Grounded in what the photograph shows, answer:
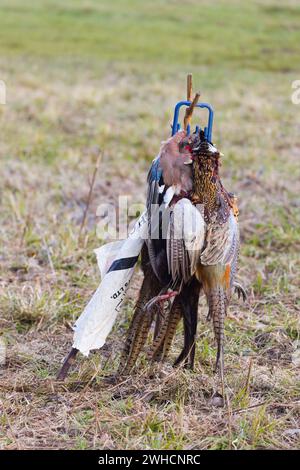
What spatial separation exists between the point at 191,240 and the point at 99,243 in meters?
2.57

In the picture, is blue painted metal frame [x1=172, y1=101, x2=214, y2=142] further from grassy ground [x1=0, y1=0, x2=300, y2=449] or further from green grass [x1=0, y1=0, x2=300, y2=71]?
green grass [x1=0, y1=0, x2=300, y2=71]

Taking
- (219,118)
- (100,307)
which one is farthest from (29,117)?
(100,307)

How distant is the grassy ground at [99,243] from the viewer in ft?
10.6

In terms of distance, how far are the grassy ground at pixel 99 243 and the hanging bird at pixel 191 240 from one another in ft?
1.09

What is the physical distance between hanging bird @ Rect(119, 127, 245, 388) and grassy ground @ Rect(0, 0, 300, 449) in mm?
331

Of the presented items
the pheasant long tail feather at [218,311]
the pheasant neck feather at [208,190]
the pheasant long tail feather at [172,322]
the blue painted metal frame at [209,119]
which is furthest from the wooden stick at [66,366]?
the blue painted metal frame at [209,119]

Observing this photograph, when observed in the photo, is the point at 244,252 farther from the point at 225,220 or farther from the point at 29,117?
the point at 29,117

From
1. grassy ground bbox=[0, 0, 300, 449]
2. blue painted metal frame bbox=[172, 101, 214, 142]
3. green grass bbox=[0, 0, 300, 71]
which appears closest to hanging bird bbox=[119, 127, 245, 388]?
blue painted metal frame bbox=[172, 101, 214, 142]

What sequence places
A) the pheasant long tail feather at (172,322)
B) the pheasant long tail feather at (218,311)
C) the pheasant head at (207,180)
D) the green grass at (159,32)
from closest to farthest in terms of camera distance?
the pheasant head at (207,180) < the pheasant long tail feather at (218,311) < the pheasant long tail feather at (172,322) < the green grass at (159,32)

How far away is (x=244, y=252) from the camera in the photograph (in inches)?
225

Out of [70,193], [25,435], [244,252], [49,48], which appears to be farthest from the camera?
[49,48]

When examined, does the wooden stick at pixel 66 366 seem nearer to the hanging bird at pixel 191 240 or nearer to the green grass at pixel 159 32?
the hanging bird at pixel 191 240

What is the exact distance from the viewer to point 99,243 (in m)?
5.69
